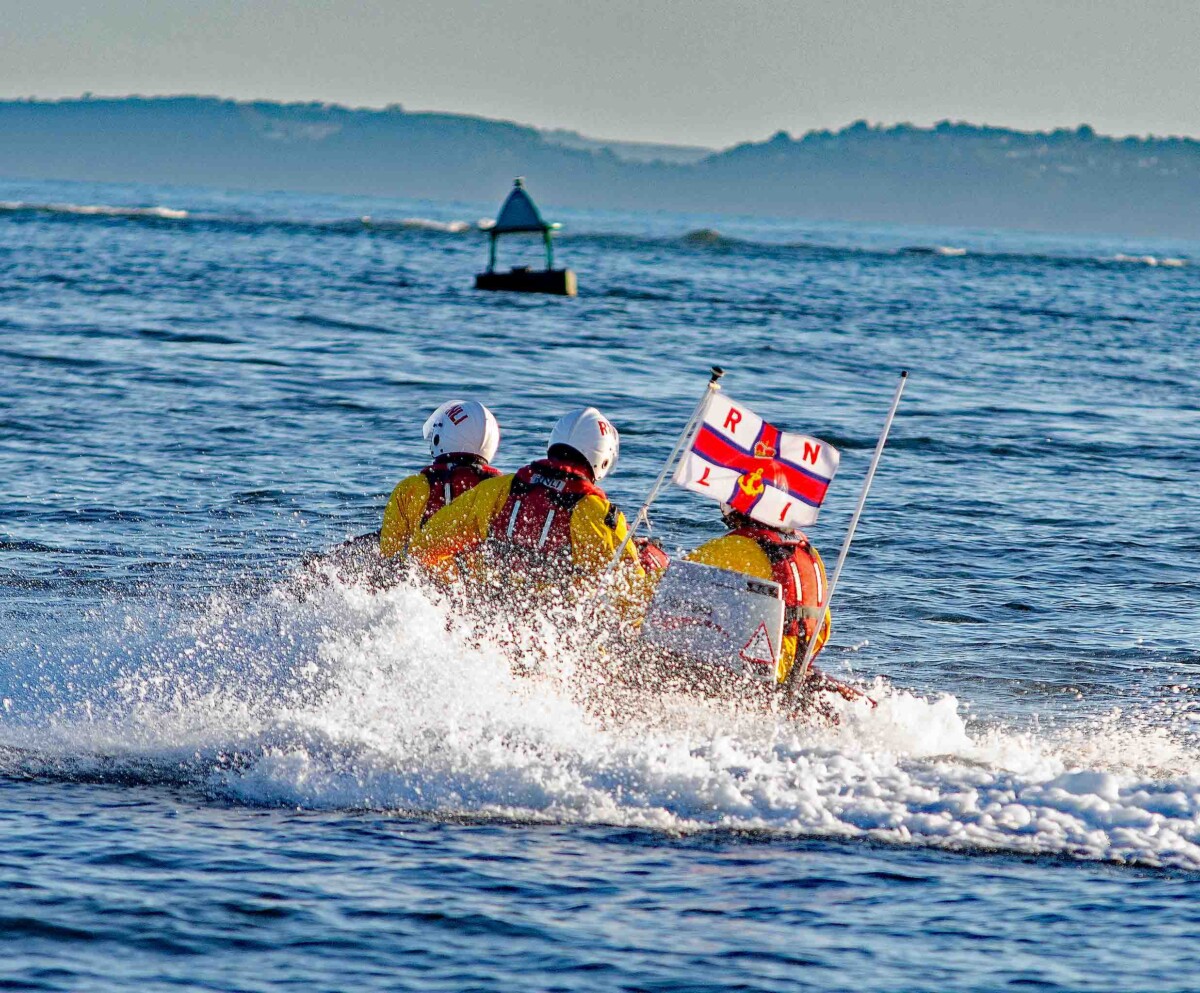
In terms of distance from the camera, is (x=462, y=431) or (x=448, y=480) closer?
(x=448, y=480)

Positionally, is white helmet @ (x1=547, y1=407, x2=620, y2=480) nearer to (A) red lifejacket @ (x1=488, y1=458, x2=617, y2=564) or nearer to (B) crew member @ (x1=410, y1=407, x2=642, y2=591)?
(B) crew member @ (x1=410, y1=407, x2=642, y2=591)

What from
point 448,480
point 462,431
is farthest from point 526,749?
point 462,431

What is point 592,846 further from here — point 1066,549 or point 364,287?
point 364,287

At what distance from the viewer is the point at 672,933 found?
5.68 m

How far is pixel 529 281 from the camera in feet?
145

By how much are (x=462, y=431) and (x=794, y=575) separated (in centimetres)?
233

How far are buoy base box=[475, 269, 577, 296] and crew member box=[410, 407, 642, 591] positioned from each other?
118 feet

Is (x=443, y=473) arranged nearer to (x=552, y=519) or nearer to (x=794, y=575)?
(x=552, y=519)

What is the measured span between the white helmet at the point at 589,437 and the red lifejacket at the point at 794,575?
93cm

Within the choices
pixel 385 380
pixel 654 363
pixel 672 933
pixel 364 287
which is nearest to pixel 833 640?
pixel 672 933

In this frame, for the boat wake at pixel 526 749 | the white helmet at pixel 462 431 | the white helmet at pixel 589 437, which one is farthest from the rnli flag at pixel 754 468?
the white helmet at pixel 462 431

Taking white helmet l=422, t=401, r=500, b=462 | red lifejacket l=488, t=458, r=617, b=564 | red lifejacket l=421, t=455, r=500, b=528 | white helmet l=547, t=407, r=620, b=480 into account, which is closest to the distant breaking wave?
white helmet l=422, t=401, r=500, b=462

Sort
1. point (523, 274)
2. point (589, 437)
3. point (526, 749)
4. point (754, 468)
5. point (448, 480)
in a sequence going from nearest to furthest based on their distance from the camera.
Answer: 1. point (526, 749)
2. point (754, 468)
3. point (589, 437)
4. point (448, 480)
5. point (523, 274)

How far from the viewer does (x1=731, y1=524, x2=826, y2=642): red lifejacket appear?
7.71 meters
